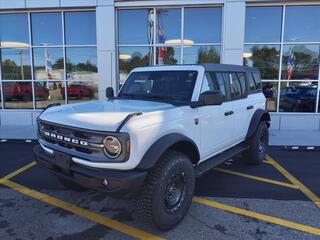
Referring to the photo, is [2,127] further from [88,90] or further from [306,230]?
[306,230]

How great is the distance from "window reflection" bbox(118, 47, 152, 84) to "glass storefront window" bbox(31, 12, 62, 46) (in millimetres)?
2366

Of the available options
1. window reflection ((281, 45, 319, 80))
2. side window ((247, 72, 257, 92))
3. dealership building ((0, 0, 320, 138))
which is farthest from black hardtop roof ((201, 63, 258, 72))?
window reflection ((281, 45, 319, 80))

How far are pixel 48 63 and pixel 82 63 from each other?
1266 mm

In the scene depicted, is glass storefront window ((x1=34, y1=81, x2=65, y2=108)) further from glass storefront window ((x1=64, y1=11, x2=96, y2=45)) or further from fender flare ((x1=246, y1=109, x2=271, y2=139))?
fender flare ((x1=246, y1=109, x2=271, y2=139))

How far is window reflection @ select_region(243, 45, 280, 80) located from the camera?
10.1 meters

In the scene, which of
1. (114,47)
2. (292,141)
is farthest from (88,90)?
(292,141)

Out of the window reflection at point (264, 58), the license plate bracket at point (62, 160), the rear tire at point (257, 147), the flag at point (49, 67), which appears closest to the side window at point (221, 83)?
the rear tire at point (257, 147)

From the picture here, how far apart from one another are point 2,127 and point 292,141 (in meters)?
9.26

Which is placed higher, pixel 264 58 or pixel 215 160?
pixel 264 58

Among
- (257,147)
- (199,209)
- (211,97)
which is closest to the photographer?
(211,97)

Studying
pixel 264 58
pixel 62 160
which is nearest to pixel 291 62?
pixel 264 58

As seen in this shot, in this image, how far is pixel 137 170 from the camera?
3.15m

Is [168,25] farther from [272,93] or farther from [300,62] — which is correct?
[300,62]

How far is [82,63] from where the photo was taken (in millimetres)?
10852
